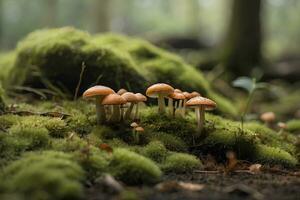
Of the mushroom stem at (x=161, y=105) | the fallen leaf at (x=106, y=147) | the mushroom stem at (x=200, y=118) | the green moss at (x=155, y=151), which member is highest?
the mushroom stem at (x=161, y=105)

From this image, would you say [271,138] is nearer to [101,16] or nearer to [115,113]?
[115,113]

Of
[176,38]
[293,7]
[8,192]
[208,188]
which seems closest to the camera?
[8,192]

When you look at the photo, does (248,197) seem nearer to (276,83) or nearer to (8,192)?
(8,192)

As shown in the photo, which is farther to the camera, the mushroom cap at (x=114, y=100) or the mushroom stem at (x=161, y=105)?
the mushroom stem at (x=161, y=105)

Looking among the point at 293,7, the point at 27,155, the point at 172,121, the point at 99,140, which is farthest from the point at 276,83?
the point at 293,7

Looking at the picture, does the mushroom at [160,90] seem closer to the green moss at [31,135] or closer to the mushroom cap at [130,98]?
the mushroom cap at [130,98]

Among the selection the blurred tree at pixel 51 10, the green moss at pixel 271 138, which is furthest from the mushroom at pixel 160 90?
the blurred tree at pixel 51 10

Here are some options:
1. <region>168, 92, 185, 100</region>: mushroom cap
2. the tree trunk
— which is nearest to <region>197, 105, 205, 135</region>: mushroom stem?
<region>168, 92, 185, 100</region>: mushroom cap
